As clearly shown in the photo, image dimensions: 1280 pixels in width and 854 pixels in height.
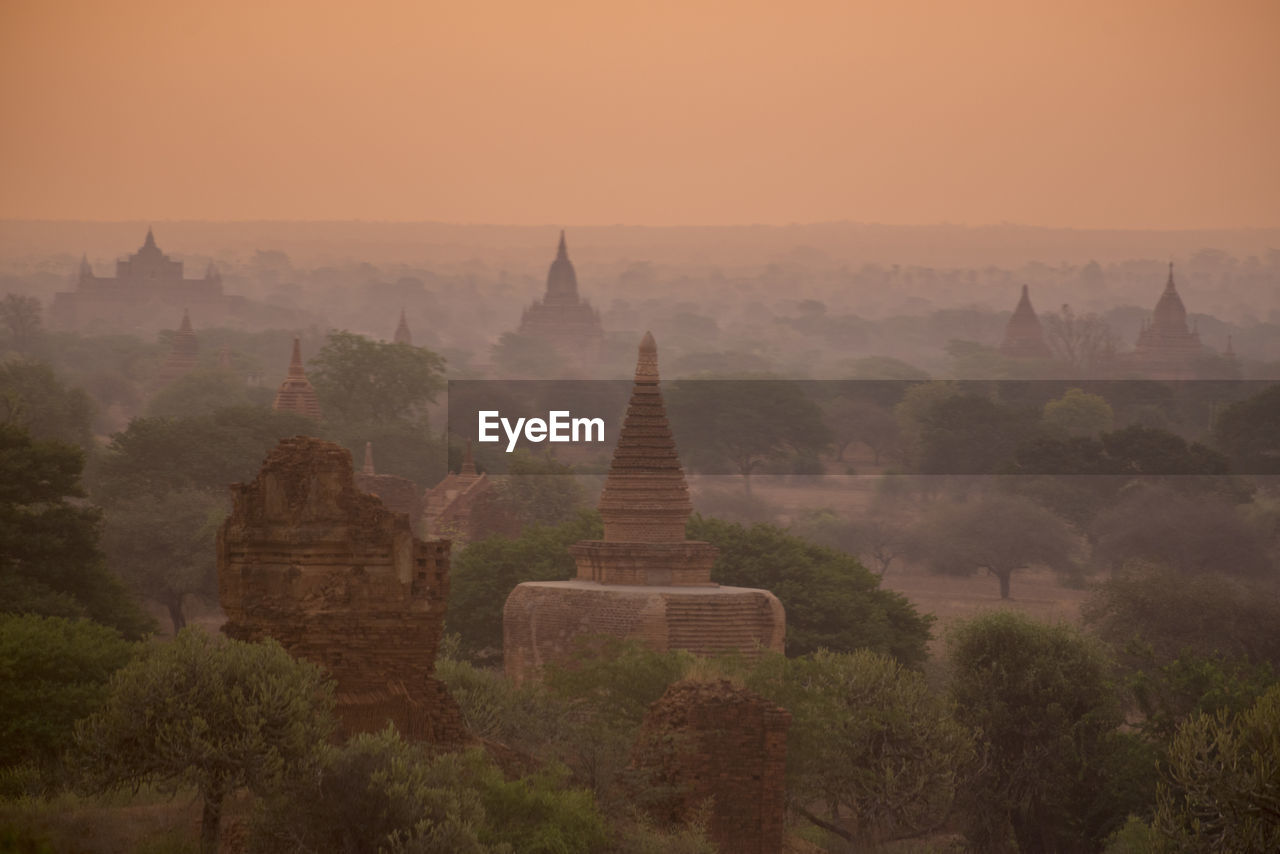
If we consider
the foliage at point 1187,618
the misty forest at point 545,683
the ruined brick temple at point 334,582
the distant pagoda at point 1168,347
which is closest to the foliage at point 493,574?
the misty forest at point 545,683

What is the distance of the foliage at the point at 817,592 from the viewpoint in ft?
151

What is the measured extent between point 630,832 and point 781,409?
282ft

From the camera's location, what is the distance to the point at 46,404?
89812 millimetres

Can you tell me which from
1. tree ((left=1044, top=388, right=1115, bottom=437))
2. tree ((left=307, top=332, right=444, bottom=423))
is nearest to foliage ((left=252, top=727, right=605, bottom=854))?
tree ((left=307, top=332, right=444, bottom=423))

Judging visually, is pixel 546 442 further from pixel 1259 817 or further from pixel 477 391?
pixel 1259 817

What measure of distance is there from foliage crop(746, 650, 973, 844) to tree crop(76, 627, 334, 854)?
8552 millimetres

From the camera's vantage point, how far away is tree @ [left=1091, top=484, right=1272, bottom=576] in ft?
264

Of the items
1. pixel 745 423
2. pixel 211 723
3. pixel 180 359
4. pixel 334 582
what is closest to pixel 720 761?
pixel 334 582

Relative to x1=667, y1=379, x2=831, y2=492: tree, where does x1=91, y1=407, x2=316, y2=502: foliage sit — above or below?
below

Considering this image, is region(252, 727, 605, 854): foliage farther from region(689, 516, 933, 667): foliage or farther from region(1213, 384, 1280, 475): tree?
region(1213, 384, 1280, 475): tree

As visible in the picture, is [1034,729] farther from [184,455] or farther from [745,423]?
[745,423]

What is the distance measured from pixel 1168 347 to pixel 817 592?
133 metres

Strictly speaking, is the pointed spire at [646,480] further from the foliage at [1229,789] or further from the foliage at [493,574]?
the foliage at [1229,789]

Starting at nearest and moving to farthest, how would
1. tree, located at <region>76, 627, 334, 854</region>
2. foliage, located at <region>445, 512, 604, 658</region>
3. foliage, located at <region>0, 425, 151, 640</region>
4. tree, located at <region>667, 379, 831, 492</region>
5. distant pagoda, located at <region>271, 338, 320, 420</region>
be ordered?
1. tree, located at <region>76, 627, 334, 854</region>
2. foliage, located at <region>0, 425, 151, 640</region>
3. foliage, located at <region>445, 512, 604, 658</region>
4. distant pagoda, located at <region>271, 338, 320, 420</region>
5. tree, located at <region>667, 379, 831, 492</region>
